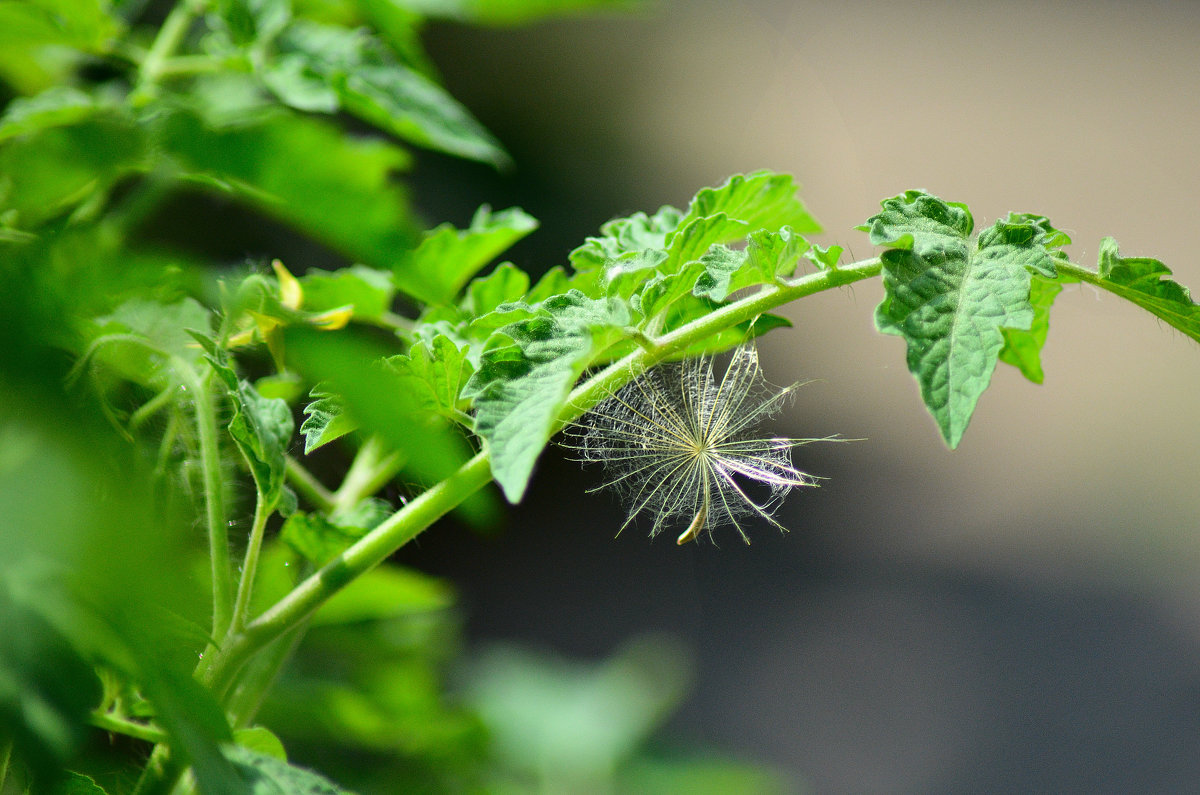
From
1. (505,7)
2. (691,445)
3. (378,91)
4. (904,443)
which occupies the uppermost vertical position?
(904,443)

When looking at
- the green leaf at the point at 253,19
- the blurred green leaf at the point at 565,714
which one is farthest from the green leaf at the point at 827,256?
the blurred green leaf at the point at 565,714

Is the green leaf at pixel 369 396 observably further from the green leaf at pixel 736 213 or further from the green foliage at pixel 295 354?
the green leaf at pixel 736 213

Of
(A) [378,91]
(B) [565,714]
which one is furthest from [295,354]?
(B) [565,714]

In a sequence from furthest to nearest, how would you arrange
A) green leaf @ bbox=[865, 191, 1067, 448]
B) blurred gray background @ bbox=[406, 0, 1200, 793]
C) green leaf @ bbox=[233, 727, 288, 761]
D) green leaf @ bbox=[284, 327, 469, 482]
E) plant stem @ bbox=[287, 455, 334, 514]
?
blurred gray background @ bbox=[406, 0, 1200, 793], plant stem @ bbox=[287, 455, 334, 514], green leaf @ bbox=[233, 727, 288, 761], green leaf @ bbox=[865, 191, 1067, 448], green leaf @ bbox=[284, 327, 469, 482]

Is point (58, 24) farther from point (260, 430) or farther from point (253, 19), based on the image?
point (260, 430)

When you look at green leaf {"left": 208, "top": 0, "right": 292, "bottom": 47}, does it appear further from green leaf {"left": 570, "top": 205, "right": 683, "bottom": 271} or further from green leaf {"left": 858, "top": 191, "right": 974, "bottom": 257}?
green leaf {"left": 858, "top": 191, "right": 974, "bottom": 257}

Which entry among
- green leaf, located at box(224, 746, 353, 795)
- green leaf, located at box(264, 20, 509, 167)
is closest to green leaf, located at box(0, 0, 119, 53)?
green leaf, located at box(264, 20, 509, 167)

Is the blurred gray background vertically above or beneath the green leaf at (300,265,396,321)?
→ above
